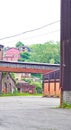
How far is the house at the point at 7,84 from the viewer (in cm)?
7656

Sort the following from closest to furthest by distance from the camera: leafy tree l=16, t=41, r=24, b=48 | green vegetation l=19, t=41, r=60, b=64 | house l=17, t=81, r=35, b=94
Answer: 1. house l=17, t=81, r=35, b=94
2. green vegetation l=19, t=41, r=60, b=64
3. leafy tree l=16, t=41, r=24, b=48

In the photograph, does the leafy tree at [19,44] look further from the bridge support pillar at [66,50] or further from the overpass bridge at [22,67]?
the bridge support pillar at [66,50]

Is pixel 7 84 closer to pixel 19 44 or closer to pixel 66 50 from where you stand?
pixel 66 50

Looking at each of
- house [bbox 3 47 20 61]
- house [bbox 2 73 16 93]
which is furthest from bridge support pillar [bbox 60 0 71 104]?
house [bbox 3 47 20 61]

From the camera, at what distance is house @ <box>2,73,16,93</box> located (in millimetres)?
76562

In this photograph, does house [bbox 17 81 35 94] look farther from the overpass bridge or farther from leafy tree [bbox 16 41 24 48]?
leafy tree [bbox 16 41 24 48]

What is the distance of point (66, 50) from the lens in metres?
22.2

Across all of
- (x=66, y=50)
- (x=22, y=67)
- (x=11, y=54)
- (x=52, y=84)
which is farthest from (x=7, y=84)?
(x=11, y=54)

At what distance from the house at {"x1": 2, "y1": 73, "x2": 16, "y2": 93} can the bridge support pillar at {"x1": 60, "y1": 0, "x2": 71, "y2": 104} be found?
53839 mm

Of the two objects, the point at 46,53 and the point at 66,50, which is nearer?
the point at 66,50

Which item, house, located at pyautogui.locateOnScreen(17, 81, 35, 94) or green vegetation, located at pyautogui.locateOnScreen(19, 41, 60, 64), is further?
green vegetation, located at pyautogui.locateOnScreen(19, 41, 60, 64)

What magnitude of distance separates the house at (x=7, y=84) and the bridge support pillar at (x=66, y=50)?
5384cm

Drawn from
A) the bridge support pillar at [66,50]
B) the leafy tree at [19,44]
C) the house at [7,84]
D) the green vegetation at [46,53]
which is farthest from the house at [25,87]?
the leafy tree at [19,44]

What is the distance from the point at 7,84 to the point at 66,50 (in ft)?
186
